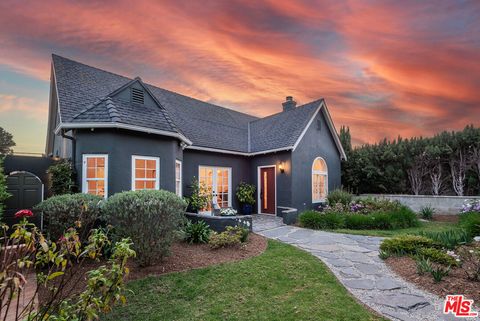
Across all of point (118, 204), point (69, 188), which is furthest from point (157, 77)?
point (118, 204)

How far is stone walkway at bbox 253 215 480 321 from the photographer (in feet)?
12.0

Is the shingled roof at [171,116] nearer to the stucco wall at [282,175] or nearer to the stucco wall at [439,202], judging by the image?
the stucco wall at [282,175]

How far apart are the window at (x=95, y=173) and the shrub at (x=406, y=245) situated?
8.16 m

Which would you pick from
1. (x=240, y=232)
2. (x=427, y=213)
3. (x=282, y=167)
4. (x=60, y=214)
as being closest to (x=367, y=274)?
(x=240, y=232)

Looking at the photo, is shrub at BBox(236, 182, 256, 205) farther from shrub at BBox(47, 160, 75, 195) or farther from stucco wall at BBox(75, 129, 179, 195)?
shrub at BBox(47, 160, 75, 195)

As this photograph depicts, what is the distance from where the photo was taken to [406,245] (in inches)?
235

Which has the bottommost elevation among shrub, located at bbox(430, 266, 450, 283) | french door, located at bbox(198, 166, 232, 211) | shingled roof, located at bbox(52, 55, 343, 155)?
shrub, located at bbox(430, 266, 450, 283)

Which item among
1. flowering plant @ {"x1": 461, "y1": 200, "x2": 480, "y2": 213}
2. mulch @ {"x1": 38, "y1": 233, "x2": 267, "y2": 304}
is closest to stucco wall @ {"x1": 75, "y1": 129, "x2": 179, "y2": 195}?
mulch @ {"x1": 38, "y1": 233, "x2": 267, "y2": 304}

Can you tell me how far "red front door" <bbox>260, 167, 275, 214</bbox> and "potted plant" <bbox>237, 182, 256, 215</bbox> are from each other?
55 centimetres

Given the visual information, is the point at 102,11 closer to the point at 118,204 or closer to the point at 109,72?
the point at 109,72

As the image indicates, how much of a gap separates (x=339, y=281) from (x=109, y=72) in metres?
13.5

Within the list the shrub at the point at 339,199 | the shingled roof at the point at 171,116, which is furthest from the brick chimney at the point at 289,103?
the shrub at the point at 339,199

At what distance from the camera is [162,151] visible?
344 inches

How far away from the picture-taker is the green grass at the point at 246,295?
3.59m
